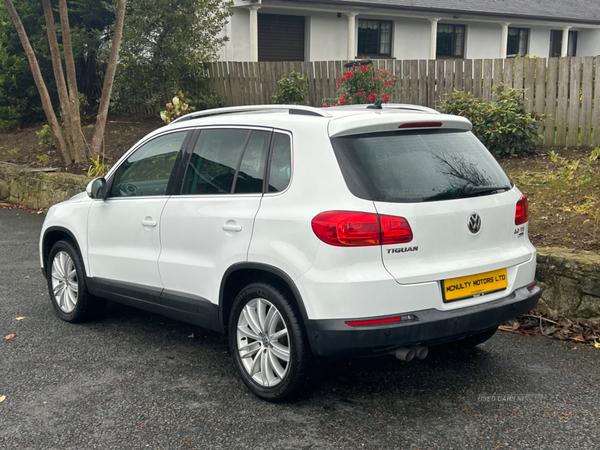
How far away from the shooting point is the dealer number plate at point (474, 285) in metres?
3.61

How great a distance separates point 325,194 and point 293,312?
70cm

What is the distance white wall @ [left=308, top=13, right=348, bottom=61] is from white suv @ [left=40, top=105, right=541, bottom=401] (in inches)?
716

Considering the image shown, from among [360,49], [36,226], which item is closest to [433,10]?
[360,49]

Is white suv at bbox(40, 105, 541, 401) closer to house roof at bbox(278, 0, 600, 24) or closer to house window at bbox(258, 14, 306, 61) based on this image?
house roof at bbox(278, 0, 600, 24)

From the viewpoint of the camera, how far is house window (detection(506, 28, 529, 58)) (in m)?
28.7

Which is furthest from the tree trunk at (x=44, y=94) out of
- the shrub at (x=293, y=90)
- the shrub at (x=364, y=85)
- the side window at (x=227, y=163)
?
the side window at (x=227, y=163)

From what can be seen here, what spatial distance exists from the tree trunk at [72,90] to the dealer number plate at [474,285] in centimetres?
1037

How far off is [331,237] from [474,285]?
93 centimetres

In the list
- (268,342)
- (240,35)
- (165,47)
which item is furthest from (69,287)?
(240,35)

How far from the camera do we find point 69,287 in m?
5.65

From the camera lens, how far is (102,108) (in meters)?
12.7

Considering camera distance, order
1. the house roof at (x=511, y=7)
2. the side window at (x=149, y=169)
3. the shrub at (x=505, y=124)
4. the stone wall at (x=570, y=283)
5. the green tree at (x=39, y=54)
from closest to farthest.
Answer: the side window at (x=149, y=169) → the stone wall at (x=570, y=283) → the shrub at (x=505, y=124) → the green tree at (x=39, y=54) → the house roof at (x=511, y=7)

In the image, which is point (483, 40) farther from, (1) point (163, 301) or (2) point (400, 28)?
(1) point (163, 301)

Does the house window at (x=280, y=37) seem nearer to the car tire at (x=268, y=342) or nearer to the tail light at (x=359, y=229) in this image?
the car tire at (x=268, y=342)
